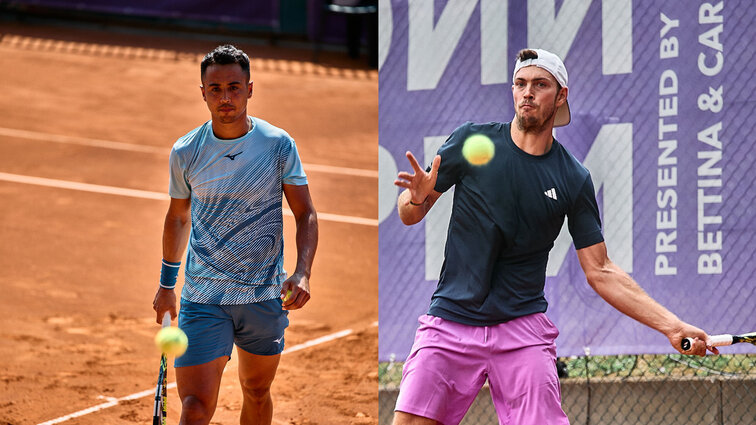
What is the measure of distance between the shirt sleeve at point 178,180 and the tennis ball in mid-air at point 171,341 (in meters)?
0.75

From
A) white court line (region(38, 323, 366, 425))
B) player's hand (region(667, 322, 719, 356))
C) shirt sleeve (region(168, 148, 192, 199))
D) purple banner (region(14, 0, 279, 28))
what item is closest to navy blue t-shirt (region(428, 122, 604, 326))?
player's hand (region(667, 322, 719, 356))

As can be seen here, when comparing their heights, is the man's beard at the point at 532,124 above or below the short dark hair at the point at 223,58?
below

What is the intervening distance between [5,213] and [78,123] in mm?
4301

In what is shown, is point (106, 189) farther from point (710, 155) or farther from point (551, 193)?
point (551, 193)

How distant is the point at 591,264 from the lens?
4.80 m

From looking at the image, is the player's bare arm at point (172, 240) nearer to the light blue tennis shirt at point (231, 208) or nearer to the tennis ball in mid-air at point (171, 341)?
the light blue tennis shirt at point (231, 208)

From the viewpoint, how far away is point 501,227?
4586mm

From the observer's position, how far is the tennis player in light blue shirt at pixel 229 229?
5.13 m

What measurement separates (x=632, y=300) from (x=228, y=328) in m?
2.05

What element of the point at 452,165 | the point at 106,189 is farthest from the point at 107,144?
the point at 452,165

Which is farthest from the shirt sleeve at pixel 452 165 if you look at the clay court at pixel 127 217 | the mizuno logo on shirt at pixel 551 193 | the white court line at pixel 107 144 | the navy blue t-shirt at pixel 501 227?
the white court line at pixel 107 144

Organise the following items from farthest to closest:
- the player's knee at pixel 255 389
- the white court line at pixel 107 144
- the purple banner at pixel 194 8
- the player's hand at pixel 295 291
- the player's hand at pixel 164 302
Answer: the purple banner at pixel 194 8 → the white court line at pixel 107 144 → the player's knee at pixel 255 389 → the player's hand at pixel 164 302 → the player's hand at pixel 295 291

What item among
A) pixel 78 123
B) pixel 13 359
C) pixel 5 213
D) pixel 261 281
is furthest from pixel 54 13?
pixel 261 281

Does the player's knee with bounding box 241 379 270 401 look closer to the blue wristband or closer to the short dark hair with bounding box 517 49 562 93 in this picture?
the blue wristband
